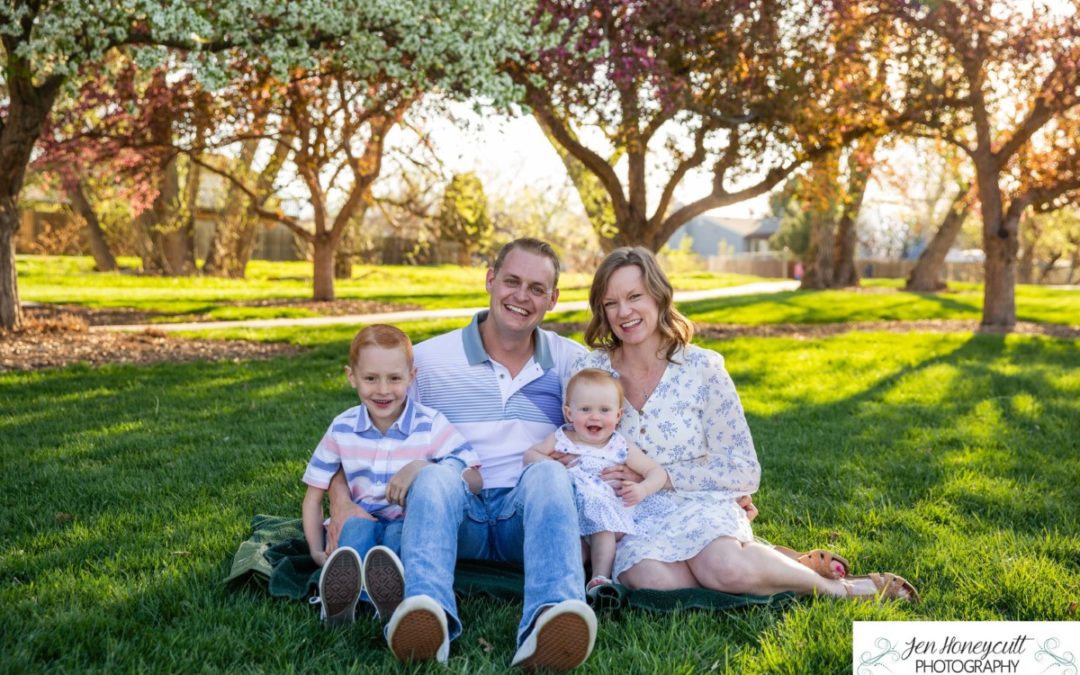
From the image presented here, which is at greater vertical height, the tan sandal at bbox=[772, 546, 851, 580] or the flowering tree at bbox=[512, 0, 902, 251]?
the flowering tree at bbox=[512, 0, 902, 251]

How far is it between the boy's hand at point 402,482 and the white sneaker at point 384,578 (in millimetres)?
296

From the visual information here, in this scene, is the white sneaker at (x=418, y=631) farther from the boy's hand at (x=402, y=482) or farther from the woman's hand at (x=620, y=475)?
the woman's hand at (x=620, y=475)

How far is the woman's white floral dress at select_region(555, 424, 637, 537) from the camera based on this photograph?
3379 millimetres

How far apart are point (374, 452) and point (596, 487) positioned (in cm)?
84

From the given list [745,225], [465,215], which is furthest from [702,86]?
[745,225]

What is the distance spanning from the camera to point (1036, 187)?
13.1 m

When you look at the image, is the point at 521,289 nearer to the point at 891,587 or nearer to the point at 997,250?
the point at 891,587

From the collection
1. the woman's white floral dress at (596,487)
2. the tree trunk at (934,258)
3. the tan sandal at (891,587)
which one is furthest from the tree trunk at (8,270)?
the tree trunk at (934,258)

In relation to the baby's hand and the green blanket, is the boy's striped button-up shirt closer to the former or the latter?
the green blanket

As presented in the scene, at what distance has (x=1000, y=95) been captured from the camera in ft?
41.5

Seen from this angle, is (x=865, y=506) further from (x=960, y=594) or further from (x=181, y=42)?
(x=181, y=42)

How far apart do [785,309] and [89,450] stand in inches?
528

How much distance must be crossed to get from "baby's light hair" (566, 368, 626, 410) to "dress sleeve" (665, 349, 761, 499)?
364 mm

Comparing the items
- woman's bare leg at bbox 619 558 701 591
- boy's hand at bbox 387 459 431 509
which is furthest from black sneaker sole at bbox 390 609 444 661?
woman's bare leg at bbox 619 558 701 591
